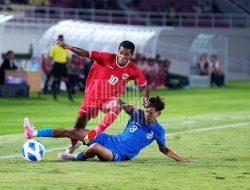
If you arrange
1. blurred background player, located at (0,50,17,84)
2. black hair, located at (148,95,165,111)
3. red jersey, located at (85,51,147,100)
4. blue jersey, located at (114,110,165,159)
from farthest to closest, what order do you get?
1. blurred background player, located at (0,50,17,84)
2. red jersey, located at (85,51,147,100)
3. blue jersey, located at (114,110,165,159)
4. black hair, located at (148,95,165,111)

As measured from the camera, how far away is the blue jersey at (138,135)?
15164 millimetres

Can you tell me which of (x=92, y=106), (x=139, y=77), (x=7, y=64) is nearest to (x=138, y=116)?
(x=92, y=106)

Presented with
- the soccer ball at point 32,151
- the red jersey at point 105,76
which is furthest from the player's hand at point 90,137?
the red jersey at point 105,76

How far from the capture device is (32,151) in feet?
49.2

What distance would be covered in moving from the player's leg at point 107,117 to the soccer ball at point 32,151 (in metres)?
0.70

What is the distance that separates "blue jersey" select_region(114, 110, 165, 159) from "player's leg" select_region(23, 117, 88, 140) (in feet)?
2.12

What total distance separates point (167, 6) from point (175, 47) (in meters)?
4.09

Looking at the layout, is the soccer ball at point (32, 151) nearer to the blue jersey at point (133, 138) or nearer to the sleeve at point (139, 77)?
the blue jersey at point (133, 138)

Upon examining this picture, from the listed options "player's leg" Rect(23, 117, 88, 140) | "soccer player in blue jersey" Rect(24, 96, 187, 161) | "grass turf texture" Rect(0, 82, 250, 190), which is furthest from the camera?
"player's leg" Rect(23, 117, 88, 140)

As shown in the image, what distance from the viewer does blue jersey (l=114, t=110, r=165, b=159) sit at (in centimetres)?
1516

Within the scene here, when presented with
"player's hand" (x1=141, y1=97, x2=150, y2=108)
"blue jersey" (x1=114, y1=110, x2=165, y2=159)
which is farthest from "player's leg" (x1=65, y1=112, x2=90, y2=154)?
"player's hand" (x1=141, y1=97, x2=150, y2=108)

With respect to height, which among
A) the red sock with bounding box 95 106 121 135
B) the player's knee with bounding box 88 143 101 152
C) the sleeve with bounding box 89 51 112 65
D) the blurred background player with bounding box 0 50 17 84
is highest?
the sleeve with bounding box 89 51 112 65

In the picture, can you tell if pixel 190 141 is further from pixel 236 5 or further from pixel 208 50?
pixel 236 5

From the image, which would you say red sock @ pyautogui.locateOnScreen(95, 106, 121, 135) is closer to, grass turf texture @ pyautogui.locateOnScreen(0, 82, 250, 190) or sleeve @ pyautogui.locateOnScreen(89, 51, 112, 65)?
grass turf texture @ pyautogui.locateOnScreen(0, 82, 250, 190)
